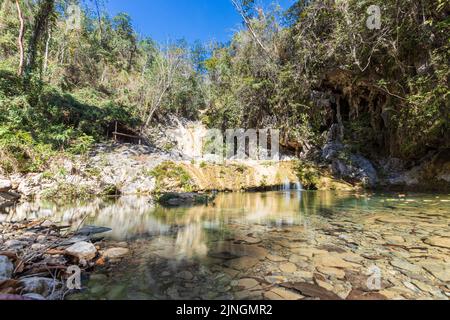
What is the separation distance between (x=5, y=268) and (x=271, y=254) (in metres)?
2.75

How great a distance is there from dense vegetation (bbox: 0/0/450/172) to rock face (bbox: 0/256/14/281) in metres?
7.54

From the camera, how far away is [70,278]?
7.46 ft

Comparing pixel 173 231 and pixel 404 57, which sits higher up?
pixel 404 57

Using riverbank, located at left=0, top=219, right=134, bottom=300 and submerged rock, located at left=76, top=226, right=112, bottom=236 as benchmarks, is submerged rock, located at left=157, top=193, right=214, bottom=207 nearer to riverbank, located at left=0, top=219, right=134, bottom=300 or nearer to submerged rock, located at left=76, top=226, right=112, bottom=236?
submerged rock, located at left=76, top=226, right=112, bottom=236

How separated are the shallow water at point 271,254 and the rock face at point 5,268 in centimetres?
61

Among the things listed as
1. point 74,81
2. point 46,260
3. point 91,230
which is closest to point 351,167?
point 91,230

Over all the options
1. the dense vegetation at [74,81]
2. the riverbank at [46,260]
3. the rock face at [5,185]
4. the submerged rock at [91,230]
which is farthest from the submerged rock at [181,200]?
the dense vegetation at [74,81]

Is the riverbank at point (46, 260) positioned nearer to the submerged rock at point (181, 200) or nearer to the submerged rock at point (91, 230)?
the submerged rock at point (91, 230)

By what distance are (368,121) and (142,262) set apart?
14.1 metres

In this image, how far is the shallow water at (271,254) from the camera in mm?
2209

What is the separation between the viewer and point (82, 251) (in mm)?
2816

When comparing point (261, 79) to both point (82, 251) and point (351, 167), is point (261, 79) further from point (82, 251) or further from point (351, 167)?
point (82, 251)

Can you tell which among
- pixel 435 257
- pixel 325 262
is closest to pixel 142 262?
pixel 325 262

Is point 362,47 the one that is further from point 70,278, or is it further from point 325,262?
point 70,278
